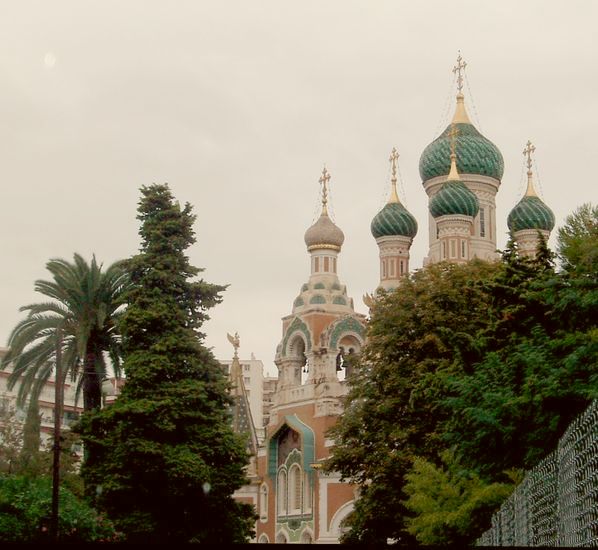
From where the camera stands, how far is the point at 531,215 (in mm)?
66438

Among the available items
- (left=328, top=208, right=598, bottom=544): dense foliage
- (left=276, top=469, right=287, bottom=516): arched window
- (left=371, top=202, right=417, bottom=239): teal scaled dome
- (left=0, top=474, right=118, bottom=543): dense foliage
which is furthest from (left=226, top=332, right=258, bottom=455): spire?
(left=0, top=474, right=118, bottom=543): dense foliage

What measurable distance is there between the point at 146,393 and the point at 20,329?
3.69m

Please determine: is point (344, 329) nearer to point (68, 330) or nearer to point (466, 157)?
point (466, 157)

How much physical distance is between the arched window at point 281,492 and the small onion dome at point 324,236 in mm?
12441

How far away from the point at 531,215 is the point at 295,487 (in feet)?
65.9

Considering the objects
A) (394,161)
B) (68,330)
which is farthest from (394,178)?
(68,330)

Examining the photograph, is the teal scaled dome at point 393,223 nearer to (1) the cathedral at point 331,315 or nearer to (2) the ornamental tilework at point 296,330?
(1) the cathedral at point 331,315

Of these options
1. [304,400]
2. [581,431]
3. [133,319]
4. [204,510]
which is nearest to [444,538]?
[204,510]

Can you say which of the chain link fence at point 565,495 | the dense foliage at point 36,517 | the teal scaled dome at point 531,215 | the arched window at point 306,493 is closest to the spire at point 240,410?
the arched window at point 306,493

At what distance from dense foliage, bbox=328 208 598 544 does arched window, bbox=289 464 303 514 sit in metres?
27.3

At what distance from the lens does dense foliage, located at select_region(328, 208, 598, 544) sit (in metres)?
18.2

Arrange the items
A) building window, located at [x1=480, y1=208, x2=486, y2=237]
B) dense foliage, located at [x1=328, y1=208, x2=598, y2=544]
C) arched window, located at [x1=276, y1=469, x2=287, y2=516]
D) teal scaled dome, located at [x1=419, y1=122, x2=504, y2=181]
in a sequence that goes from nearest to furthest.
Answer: dense foliage, located at [x1=328, y1=208, x2=598, y2=544] → arched window, located at [x1=276, y1=469, x2=287, y2=516] → teal scaled dome, located at [x1=419, y1=122, x2=504, y2=181] → building window, located at [x1=480, y1=208, x2=486, y2=237]

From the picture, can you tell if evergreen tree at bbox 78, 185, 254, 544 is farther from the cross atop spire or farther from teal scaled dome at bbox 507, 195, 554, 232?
teal scaled dome at bbox 507, 195, 554, 232

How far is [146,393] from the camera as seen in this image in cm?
3162
